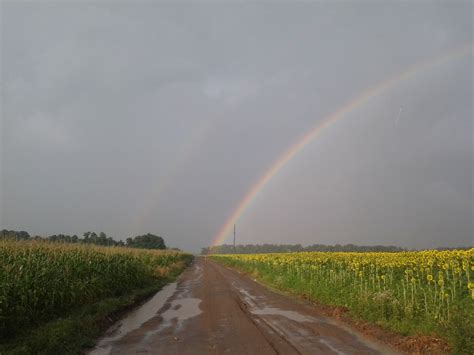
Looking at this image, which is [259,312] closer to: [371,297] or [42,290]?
[371,297]

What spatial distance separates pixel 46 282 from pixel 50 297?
46cm

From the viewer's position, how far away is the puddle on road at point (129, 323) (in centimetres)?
991

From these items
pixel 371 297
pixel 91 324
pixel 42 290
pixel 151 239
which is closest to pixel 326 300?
pixel 371 297

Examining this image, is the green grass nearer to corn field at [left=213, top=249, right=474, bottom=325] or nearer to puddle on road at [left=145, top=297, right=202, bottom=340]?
puddle on road at [left=145, top=297, right=202, bottom=340]

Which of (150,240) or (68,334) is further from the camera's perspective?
(150,240)

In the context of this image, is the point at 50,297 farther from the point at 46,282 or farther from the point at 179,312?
the point at 179,312

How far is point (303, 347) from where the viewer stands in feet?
30.5

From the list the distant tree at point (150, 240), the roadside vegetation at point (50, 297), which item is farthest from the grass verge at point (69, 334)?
the distant tree at point (150, 240)

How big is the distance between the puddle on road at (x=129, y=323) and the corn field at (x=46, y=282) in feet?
5.77

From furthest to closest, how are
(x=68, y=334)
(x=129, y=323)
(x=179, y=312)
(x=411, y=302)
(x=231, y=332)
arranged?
(x=179, y=312) < (x=129, y=323) < (x=411, y=302) < (x=231, y=332) < (x=68, y=334)

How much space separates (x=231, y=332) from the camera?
432 inches

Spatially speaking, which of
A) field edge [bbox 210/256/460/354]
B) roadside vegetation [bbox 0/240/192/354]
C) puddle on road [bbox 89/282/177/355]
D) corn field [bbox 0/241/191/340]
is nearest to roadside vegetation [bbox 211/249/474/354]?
field edge [bbox 210/256/460/354]

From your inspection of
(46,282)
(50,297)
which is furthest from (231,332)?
(46,282)

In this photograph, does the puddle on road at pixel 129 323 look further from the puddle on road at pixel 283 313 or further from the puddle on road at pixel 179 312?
the puddle on road at pixel 283 313
